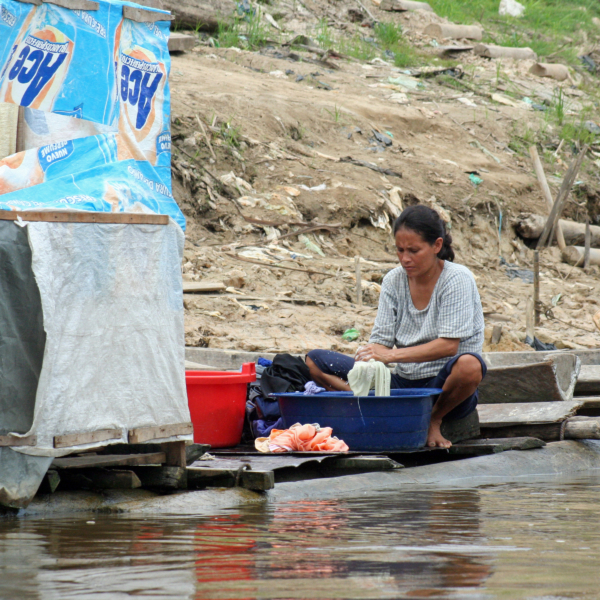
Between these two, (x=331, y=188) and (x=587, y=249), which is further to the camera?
(x=587, y=249)

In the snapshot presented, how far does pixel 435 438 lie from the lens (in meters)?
5.10

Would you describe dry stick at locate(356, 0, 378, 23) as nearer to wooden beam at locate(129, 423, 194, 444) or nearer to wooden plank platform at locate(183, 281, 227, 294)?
wooden plank platform at locate(183, 281, 227, 294)

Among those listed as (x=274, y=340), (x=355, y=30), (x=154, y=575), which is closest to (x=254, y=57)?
(x=355, y=30)

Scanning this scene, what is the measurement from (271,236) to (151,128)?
6695 millimetres

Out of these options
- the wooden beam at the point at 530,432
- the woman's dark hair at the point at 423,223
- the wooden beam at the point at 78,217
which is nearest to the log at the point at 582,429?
the wooden beam at the point at 530,432

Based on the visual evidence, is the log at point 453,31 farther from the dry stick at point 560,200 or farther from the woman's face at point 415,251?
the woman's face at point 415,251

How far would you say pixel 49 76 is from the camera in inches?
161

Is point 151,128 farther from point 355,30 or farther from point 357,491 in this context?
point 355,30

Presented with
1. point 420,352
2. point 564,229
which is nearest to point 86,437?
point 420,352

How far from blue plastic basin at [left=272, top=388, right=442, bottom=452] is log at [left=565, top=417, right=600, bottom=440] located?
1202mm

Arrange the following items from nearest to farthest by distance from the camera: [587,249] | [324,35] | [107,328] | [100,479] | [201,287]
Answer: [107,328]
[100,479]
[201,287]
[587,249]
[324,35]

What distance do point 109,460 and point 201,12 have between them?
1241 cm

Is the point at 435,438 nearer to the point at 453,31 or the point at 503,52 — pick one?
the point at 503,52

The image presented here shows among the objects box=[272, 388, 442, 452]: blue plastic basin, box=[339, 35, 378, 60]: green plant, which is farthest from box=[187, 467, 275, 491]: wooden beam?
box=[339, 35, 378, 60]: green plant
